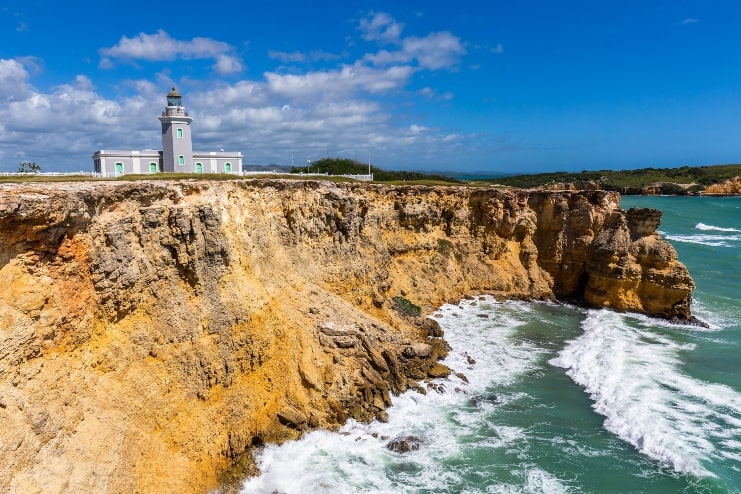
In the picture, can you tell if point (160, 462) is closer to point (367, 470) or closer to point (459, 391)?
point (367, 470)

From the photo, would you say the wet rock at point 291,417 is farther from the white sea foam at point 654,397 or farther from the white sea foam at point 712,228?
the white sea foam at point 712,228

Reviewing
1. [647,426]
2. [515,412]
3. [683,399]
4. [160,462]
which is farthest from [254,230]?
[683,399]

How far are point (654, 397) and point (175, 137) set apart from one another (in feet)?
112

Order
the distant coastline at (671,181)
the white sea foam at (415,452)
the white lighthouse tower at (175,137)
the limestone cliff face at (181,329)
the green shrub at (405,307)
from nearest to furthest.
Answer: the limestone cliff face at (181,329) < the white sea foam at (415,452) < the green shrub at (405,307) < the white lighthouse tower at (175,137) < the distant coastline at (671,181)

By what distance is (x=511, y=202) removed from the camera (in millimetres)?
36188

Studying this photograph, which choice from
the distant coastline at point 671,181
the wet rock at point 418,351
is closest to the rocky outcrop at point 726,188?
the distant coastline at point 671,181

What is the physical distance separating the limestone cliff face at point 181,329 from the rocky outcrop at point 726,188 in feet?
366

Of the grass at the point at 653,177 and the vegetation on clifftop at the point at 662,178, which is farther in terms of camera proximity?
the grass at the point at 653,177

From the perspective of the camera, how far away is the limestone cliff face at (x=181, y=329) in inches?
431

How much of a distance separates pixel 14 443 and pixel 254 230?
1130cm

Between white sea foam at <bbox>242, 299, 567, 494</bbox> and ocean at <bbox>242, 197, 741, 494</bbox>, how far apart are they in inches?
1.9

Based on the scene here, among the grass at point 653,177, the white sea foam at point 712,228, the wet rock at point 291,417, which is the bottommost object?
the wet rock at point 291,417

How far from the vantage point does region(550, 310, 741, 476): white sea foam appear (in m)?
16.9

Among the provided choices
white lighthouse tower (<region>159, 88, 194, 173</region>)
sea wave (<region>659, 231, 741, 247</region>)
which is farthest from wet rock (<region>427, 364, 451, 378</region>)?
sea wave (<region>659, 231, 741, 247</region>)
